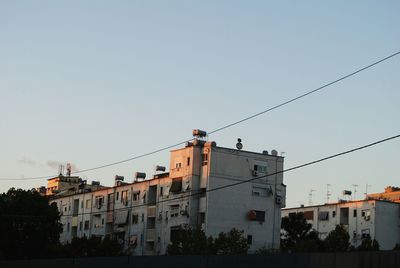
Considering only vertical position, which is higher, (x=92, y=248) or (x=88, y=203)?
(x=88, y=203)

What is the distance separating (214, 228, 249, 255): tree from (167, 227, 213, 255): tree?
0.84 meters

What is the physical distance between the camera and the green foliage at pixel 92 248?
76.4m

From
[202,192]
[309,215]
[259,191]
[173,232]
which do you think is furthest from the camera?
[309,215]

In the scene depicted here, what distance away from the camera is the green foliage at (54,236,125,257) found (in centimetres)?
7638

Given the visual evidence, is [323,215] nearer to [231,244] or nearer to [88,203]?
[88,203]

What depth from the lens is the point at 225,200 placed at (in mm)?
78188

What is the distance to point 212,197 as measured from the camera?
7744 centimetres

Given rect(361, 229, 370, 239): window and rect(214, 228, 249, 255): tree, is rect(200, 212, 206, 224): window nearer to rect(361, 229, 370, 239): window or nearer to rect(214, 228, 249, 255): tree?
rect(214, 228, 249, 255): tree

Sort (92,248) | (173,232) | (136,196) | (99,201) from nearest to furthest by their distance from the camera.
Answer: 1. (92,248)
2. (173,232)
3. (136,196)
4. (99,201)

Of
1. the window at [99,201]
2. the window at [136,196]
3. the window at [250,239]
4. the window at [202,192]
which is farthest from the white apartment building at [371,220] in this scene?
the window at [99,201]

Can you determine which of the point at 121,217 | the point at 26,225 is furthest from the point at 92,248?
the point at 121,217

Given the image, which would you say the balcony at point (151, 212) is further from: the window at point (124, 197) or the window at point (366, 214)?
the window at point (366, 214)

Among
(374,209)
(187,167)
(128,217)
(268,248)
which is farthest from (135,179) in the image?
(374,209)

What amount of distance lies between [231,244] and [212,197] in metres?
8.77
